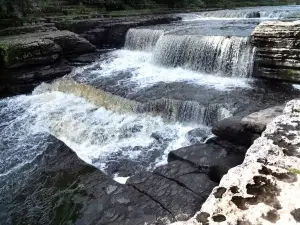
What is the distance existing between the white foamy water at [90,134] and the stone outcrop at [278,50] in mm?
3150

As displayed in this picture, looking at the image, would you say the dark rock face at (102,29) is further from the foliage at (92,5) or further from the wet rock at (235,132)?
the wet rock at (235,132)

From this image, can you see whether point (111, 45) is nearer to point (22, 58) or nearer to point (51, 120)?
point (22, 58)

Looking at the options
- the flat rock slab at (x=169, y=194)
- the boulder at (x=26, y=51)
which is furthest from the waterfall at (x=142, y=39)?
the flat rock slab at (x=169, y=194)

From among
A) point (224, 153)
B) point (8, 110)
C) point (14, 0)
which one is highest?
point (14, 0)

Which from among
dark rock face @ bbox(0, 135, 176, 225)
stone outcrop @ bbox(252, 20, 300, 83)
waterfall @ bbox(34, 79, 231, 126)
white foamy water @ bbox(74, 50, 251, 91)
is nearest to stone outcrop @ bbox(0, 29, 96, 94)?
white foamy water @ bbox(74, 50, 251, 91)

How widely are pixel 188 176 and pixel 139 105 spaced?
340 cm

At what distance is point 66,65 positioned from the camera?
41.3ft

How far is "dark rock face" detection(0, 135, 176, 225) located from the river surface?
1.42ft

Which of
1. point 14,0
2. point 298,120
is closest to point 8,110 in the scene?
point 14,0

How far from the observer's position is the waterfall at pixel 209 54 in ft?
31.9

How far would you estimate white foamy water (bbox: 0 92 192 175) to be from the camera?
692 centimetres

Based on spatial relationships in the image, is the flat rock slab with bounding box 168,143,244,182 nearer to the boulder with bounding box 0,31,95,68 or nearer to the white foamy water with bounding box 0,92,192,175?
the white foamy water with bounding box 0,92,192,175

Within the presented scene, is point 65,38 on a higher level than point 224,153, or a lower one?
higher

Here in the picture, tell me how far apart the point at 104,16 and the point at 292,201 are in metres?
15.9
